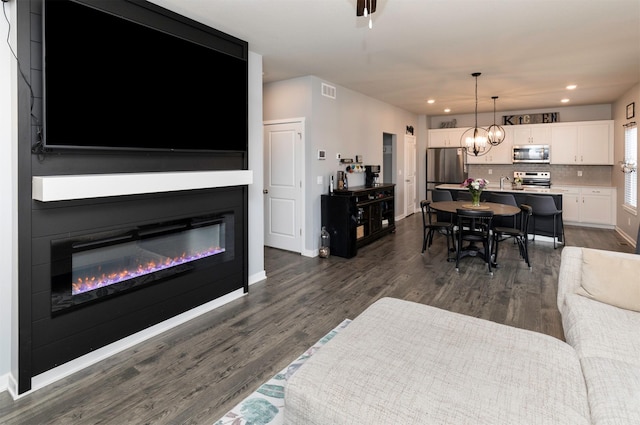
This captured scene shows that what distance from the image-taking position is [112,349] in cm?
264

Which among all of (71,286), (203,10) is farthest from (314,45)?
(71,286)

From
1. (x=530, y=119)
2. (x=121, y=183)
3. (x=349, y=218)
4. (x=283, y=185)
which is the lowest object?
(x=349, y=218)

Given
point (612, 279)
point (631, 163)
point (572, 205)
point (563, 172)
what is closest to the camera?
point (612, 279)

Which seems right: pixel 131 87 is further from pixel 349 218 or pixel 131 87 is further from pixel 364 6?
pixel 349 218

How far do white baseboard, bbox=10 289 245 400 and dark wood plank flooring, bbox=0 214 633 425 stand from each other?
5cm

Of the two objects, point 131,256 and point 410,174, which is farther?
point 410,174

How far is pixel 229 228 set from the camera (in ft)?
11.8

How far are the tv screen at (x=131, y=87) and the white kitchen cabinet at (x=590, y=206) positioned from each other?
25.2 feet

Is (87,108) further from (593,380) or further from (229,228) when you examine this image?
(593,380)

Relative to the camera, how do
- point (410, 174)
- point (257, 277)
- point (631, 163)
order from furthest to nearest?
point (410, 174) < point (631, 163) < point (257, 277)

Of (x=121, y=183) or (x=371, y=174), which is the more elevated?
(x=371, y=174)

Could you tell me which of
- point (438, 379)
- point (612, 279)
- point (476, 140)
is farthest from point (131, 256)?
point (476, 140)

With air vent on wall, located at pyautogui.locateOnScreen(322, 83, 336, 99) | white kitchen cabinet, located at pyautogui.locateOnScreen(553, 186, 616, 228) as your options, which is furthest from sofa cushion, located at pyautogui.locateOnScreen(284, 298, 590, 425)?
white kitchen cabinet, located at pyautogui.locateOnScreen(553, 186, 616, 228)

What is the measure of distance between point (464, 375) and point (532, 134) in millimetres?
8335
